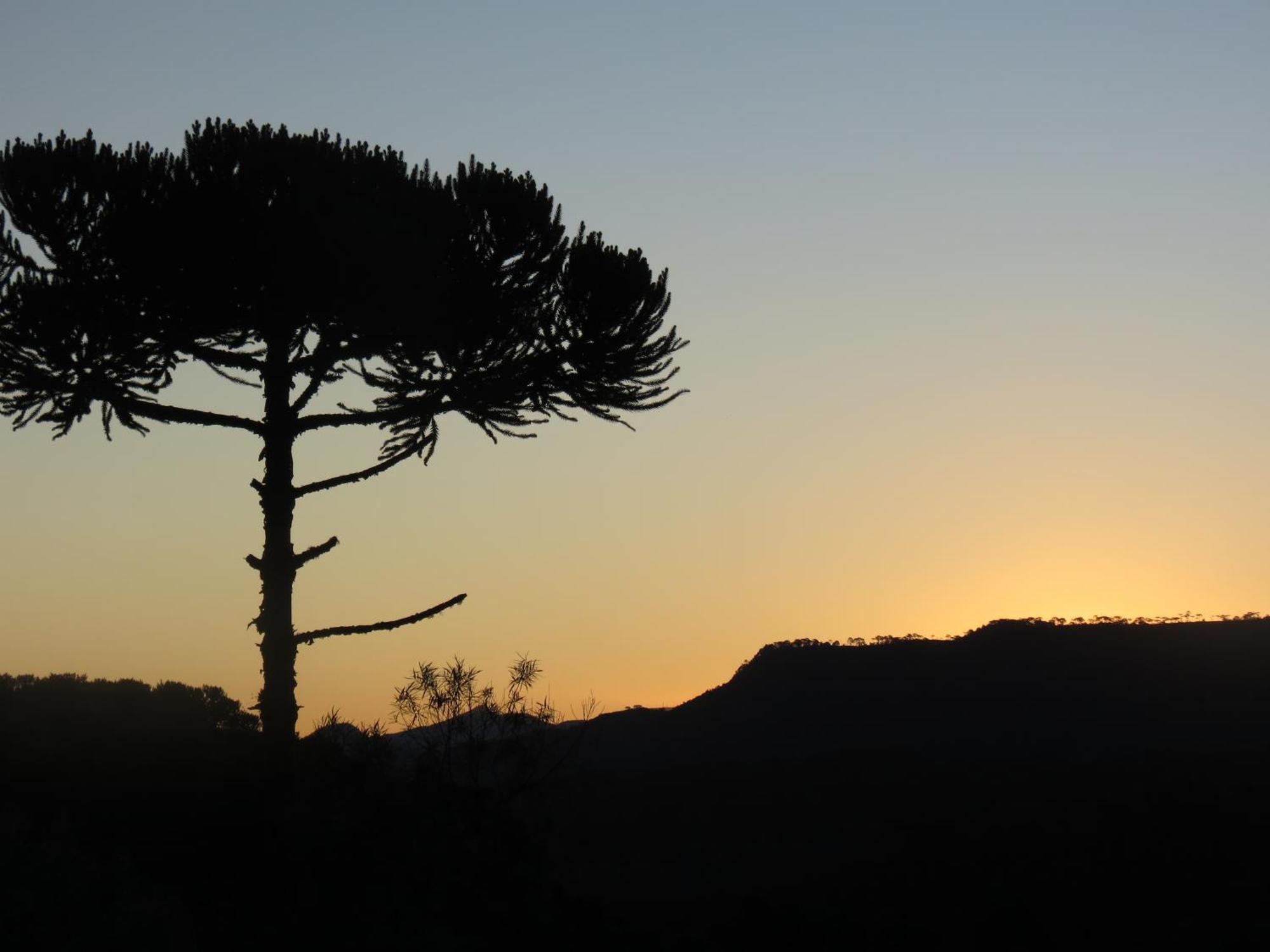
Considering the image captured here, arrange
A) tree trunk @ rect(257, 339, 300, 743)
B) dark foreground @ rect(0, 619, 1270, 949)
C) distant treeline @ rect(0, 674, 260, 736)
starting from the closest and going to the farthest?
1. dark foreground @ rect(0, 619, 1270, 949)
2. tree trunk @ rect(257, 339, 300, 743)
3. distant treeline @ rect(0, 674, 260, 736)

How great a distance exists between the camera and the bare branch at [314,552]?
1836 centimetres

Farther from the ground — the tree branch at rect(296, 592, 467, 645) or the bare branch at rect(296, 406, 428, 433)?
the bare branch at rect(296, 406, 428, 433)

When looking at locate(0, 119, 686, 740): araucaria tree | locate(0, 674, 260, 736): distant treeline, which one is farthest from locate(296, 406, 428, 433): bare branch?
locate(0, 674, 260, 736): distant treeline

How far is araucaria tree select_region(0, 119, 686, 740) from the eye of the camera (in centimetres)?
1778

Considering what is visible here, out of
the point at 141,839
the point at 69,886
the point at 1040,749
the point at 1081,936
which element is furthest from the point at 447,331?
the point at 1040,749

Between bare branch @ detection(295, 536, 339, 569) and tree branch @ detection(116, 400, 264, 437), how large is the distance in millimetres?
1686

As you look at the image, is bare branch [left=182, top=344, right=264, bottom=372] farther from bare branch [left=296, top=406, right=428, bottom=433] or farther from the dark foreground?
the dark foreground

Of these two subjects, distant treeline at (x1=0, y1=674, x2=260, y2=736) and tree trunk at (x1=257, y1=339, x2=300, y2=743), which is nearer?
tree trunk at (x1=257, y1=339, x2=300, y2=743)

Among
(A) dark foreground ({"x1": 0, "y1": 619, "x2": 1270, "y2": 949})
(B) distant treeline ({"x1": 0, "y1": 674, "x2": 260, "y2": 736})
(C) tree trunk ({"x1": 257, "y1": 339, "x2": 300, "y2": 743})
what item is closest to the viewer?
(A) dark foreground ({"x1": 0, "y1": 619, "x2": 1270, "y2": 949})

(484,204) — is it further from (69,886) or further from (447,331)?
(69,886)

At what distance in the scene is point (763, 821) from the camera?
68250 mm

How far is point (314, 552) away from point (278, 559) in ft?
1.60

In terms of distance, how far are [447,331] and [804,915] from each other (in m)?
36.1

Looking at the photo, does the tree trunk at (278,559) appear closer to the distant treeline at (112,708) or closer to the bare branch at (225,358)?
the bare branch at (225,358)
